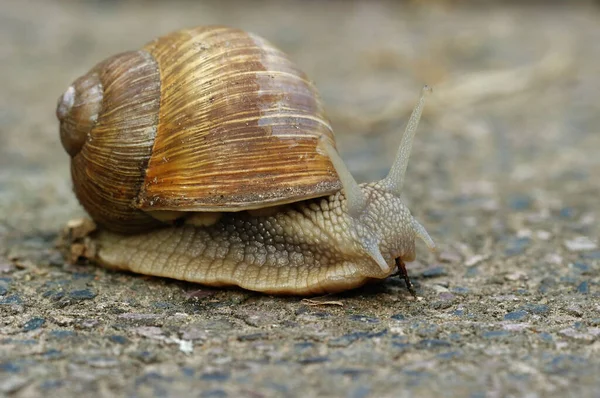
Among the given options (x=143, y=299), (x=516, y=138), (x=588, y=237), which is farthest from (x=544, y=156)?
(x=143, y=299)

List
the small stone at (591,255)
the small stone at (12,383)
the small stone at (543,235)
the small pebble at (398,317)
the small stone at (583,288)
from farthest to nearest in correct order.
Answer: the small stone at (543,235)
the small stone at (591,255)
the small stone at (583,288)
the small pebble at (398,317)
the small stone at (12,383)

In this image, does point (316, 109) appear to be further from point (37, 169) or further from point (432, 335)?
point (37, 169)

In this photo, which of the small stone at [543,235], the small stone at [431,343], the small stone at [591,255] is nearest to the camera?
the small stone at [431,343]

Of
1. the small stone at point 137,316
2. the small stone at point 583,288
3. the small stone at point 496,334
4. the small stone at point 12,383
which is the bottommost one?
the small stone at point 12,383

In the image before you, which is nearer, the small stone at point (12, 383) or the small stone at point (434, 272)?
the small stone at point (12, 383)

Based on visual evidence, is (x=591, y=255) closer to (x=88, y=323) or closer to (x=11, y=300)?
(x=88, y=323)

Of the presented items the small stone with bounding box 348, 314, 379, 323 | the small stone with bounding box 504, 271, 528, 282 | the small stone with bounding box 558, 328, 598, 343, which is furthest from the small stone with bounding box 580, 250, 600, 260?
the small stone with bounding box 348, 314, 379, 323

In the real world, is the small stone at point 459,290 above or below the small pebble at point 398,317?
above

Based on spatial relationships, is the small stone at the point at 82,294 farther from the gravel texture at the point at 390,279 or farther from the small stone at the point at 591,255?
the small stone at the point at 591,255

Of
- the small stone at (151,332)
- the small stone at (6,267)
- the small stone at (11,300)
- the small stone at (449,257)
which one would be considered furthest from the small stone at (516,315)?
the small stone at (6,267)
